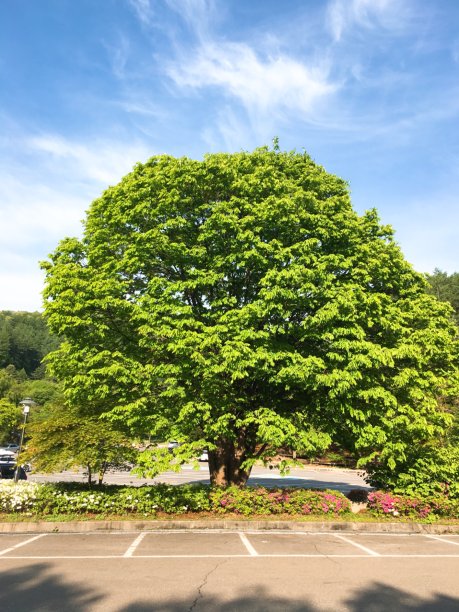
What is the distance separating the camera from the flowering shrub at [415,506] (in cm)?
1370

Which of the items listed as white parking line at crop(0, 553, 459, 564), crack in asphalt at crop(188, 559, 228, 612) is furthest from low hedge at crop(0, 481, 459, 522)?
crack in asphalt at crop(188, 559, 228, 612)

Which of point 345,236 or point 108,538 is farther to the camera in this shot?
point 345,236

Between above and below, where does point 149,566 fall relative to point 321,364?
below

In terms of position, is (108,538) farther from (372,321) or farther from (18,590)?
(372,321)

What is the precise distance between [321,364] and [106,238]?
838 cm

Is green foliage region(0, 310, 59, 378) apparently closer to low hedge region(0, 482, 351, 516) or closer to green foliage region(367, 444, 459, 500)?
low hedge region(0, 482, 351, 516)

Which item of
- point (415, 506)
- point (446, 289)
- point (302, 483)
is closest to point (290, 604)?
point (415, 506)

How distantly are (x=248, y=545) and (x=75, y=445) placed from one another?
5.87 meters

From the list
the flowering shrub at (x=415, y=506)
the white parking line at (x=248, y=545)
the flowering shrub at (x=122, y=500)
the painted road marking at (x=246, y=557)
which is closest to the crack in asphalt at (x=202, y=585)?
the painted road marking at (x=246, y=557)

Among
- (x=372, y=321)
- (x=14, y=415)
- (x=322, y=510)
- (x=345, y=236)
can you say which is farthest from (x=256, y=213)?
(x=14, y=415)

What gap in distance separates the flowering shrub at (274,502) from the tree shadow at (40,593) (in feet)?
20.4

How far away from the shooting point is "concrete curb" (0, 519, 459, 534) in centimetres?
1190

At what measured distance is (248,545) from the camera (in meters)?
10.6

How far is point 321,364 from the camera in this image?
12.3m
